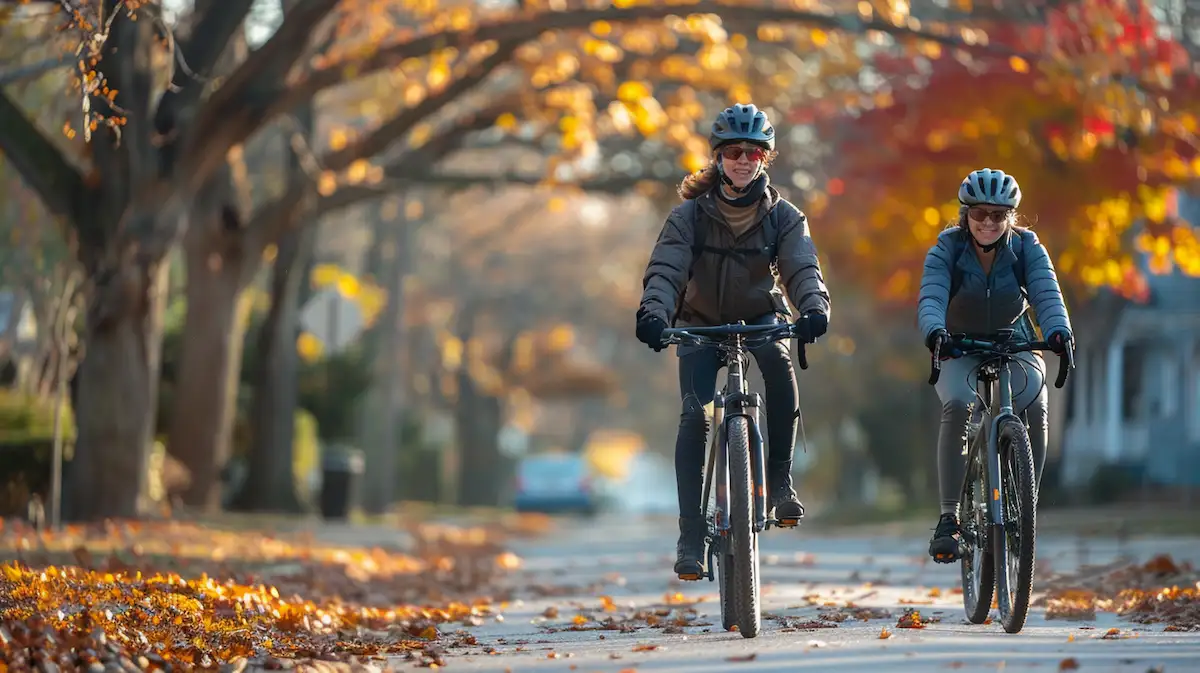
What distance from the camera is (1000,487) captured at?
8891mm

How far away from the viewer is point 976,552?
944 cm

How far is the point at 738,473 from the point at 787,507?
36 cm

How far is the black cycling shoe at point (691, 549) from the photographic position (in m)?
8.84

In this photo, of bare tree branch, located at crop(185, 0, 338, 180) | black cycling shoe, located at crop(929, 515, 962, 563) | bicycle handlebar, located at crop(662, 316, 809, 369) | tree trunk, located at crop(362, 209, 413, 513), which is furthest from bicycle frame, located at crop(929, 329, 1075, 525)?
tree trunk, located at crop(362, 209, 413, 513)

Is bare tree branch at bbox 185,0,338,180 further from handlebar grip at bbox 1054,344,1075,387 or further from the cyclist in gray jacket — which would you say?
handlebar grip at bbox 1054,344,1075,387

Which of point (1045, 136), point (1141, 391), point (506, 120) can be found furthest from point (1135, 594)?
point (1141, 391)

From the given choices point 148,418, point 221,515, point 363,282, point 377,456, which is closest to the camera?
point 148,418

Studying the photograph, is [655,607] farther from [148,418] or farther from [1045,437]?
[148,418]

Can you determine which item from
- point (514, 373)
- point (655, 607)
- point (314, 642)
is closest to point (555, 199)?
point (655, 607)

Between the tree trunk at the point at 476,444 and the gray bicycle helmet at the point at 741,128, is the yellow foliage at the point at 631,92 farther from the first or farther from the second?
the tree trunk at the point at 476,444

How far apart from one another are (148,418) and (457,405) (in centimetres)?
3464

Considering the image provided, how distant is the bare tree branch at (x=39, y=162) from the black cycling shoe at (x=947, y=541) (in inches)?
398

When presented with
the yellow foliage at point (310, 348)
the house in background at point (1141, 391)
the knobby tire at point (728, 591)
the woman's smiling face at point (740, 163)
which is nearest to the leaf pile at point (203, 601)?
the knobby tire at point (728, 591)

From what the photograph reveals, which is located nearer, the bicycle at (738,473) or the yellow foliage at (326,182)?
the bicycle at (738,473)
